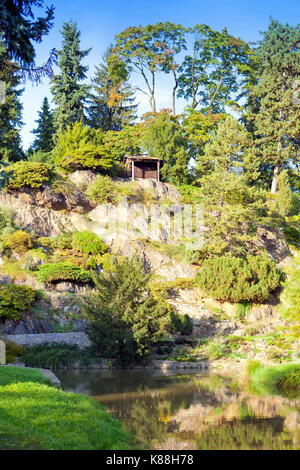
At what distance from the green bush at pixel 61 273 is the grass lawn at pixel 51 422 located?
12.4 metres

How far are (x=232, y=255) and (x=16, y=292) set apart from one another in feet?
43.3

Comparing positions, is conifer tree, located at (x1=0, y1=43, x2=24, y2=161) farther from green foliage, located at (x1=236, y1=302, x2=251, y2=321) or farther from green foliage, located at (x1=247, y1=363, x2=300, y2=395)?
green foliage, located at (x1=247, y1=363, x2=300, y2=395)

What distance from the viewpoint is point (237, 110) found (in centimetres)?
3925

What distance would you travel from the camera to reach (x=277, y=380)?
1408 cm

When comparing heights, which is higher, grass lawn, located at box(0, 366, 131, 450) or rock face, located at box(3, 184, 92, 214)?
rock face, located at box(3, 184, 92, 214)

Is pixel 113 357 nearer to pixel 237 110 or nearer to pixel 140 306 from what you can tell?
pixel 140 306

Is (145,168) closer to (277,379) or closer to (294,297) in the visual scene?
(294,297)

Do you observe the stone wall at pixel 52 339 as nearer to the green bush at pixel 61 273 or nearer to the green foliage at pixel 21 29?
the green bush at pixel 61 273

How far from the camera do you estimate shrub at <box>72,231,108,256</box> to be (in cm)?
2586

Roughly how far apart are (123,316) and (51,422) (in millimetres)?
9673

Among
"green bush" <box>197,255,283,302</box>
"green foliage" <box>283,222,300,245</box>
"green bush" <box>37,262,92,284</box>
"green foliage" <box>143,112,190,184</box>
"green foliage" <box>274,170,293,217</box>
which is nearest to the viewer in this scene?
"green bush" <box>37,262,92,284</box>

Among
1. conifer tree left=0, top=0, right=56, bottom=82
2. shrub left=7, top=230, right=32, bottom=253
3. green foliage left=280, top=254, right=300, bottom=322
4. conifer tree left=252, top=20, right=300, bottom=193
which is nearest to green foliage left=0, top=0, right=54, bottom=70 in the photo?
conifer tree left=0, top=0, right=56, bottom=82

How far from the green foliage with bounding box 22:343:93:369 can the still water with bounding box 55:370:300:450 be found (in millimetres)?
852

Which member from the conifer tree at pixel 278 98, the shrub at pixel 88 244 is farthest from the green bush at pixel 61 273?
the conifer tree at pixel 278 98
